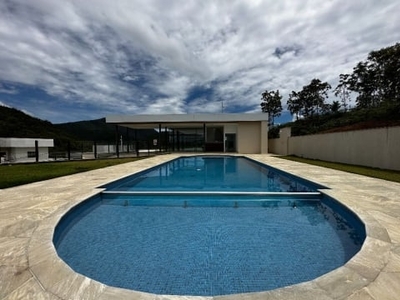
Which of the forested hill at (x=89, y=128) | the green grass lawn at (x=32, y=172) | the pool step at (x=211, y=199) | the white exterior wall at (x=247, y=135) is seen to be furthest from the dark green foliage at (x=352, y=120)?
the forested hill at (x=89, y=128)

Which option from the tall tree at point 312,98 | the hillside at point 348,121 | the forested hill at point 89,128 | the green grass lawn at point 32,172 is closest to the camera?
the green grass lawn at point 32,172

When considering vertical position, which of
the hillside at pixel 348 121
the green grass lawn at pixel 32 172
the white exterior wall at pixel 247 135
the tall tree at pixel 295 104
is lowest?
the green grass lawn at pixel 32 172

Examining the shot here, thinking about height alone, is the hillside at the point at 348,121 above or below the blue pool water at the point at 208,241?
above

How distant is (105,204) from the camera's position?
16.8 feet

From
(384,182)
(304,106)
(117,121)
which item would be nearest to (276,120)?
(304,106)

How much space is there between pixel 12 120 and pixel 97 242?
133 feet

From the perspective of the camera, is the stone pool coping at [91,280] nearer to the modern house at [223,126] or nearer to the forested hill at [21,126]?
the modern house at [223,126]

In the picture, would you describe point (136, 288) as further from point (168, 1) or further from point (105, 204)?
point (168, 1)

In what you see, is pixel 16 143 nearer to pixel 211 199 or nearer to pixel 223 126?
pixel 223 126

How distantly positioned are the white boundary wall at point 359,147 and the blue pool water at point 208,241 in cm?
579

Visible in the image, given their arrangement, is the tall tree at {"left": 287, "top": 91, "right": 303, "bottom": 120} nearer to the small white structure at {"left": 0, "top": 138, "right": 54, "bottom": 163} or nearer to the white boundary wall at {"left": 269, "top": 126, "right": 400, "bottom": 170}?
the white boundary wall at {"left": 269, "top": 126, "right": 400, "bottom": 170}

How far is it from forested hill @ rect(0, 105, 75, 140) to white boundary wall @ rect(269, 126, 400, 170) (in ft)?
118

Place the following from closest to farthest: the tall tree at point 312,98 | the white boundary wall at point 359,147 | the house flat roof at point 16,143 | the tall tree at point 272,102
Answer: the white boundary wall at point 359,147 < the house flat roof at point 16,143 < the tall tree at point 312,98 < the tall tree at point 272,102

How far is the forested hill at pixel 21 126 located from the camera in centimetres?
3195
